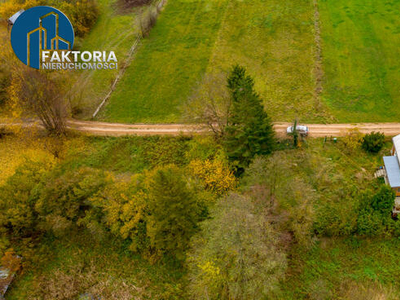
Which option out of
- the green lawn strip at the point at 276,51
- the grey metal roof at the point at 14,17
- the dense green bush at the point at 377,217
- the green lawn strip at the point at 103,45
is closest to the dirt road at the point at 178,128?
the green lawn strip at the point at 276,51

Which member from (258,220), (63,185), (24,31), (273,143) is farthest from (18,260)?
(24,31)

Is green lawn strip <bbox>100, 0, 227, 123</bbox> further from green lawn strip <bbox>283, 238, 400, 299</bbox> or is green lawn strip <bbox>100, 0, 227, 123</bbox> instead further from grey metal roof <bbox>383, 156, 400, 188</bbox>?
grey metal roof <bbox>383, 156, 400, 188</bbox>

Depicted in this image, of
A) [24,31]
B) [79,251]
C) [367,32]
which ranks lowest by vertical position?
[79,251]

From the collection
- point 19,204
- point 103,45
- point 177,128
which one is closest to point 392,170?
point 177,128

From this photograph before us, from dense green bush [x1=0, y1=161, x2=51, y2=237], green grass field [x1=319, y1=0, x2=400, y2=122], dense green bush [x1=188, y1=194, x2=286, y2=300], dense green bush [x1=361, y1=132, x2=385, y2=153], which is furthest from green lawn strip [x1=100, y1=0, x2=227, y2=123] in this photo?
dense green bush [x1=361, y1=132, x2=385, y2=153]

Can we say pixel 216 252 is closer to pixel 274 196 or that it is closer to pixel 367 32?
pixel 274 196

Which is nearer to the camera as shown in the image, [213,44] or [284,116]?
[284,116]

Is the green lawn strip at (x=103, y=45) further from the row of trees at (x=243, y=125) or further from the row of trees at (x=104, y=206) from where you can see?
the row of trees at (x=243, y=125)
